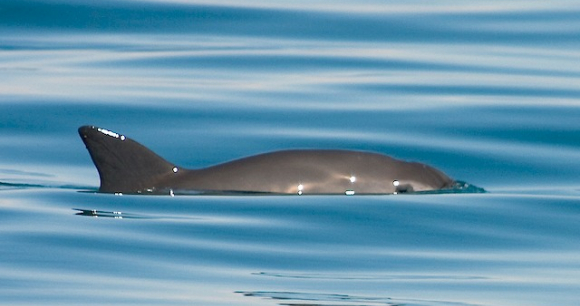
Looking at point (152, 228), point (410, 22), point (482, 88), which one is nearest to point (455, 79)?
point (482, 88)

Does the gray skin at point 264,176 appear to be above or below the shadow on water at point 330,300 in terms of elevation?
above

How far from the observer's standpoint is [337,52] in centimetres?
2075

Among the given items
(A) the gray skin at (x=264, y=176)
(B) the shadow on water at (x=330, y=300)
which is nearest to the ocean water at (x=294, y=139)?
(B) the shadow on water at (x=330, y=300)

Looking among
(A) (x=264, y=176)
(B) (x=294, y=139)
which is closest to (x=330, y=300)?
(A) (x=264, y=176)

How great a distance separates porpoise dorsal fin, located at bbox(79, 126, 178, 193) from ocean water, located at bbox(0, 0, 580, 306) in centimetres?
22

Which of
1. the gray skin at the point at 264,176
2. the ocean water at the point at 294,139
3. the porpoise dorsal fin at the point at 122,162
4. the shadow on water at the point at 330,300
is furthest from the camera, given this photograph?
the gray skin at the point at 264,176

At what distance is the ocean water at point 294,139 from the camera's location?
8.78 metres

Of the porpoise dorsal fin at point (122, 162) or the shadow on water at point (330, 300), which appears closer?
the shadow on water at point (330, 300)

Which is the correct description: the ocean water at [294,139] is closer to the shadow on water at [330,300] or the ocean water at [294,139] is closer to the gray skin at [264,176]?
the shadow on water at [330,300]

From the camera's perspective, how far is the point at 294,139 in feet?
48.2

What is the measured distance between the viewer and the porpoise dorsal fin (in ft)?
36.3

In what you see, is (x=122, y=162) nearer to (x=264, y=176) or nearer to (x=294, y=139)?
(x=264, y=176)

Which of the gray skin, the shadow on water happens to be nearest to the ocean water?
the shadow on water

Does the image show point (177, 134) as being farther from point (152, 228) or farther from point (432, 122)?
point (152, 228)
